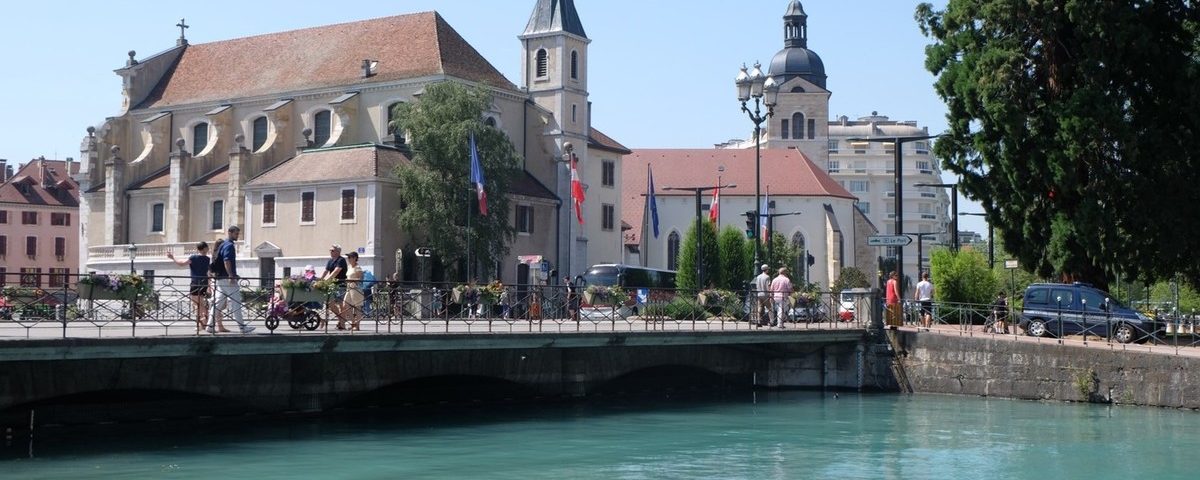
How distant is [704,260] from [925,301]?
2791cm

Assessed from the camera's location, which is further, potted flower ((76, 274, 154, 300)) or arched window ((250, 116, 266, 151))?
arched window ((250, 116, 266, 151))

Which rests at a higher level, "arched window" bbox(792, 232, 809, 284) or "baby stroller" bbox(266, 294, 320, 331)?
"arched window" bbox(792, 232, 809, 284)

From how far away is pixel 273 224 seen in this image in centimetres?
6294

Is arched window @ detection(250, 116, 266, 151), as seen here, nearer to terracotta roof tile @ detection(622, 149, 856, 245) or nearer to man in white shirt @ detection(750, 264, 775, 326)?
terracotta roof tile @ detection(622, 149, 856, 245)

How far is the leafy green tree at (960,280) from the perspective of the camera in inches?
1642

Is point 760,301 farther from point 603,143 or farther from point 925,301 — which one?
point 603,143

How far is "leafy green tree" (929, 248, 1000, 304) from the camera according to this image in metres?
41.7

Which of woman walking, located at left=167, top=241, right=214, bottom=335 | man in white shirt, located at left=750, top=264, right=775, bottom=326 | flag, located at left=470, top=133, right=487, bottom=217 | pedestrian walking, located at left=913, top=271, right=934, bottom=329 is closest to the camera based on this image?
woman walking, located at left=167, top=241, right=214, bottom=335

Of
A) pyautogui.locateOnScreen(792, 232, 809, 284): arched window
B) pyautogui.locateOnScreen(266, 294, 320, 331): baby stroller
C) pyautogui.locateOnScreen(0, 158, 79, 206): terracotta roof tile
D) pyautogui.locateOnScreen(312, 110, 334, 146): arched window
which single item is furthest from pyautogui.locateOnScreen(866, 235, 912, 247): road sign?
pyautogui.locateOnScreen(0, 158, 79, 206): terracotta roof tile

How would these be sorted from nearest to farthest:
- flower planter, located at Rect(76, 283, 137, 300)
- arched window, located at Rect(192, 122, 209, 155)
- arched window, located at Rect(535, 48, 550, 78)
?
flower planter, located at Rect(76, 283, 137, 300) < arched window, located at Rect(535, 48, 550, 78) < arched window, located at Rect(192, 122, 209, 155)

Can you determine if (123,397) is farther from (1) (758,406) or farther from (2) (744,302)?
(2) (744,302)

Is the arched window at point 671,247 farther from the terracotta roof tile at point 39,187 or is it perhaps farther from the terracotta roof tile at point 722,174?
the terracotta roof tile at point 39,187

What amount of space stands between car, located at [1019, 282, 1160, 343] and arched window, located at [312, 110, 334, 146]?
42.9m

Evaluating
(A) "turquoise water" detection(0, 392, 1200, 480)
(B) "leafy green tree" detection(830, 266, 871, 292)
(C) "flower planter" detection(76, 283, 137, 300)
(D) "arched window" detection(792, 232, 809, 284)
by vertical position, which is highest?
(D) "arched window" detection(792, 232, 809, 284)
